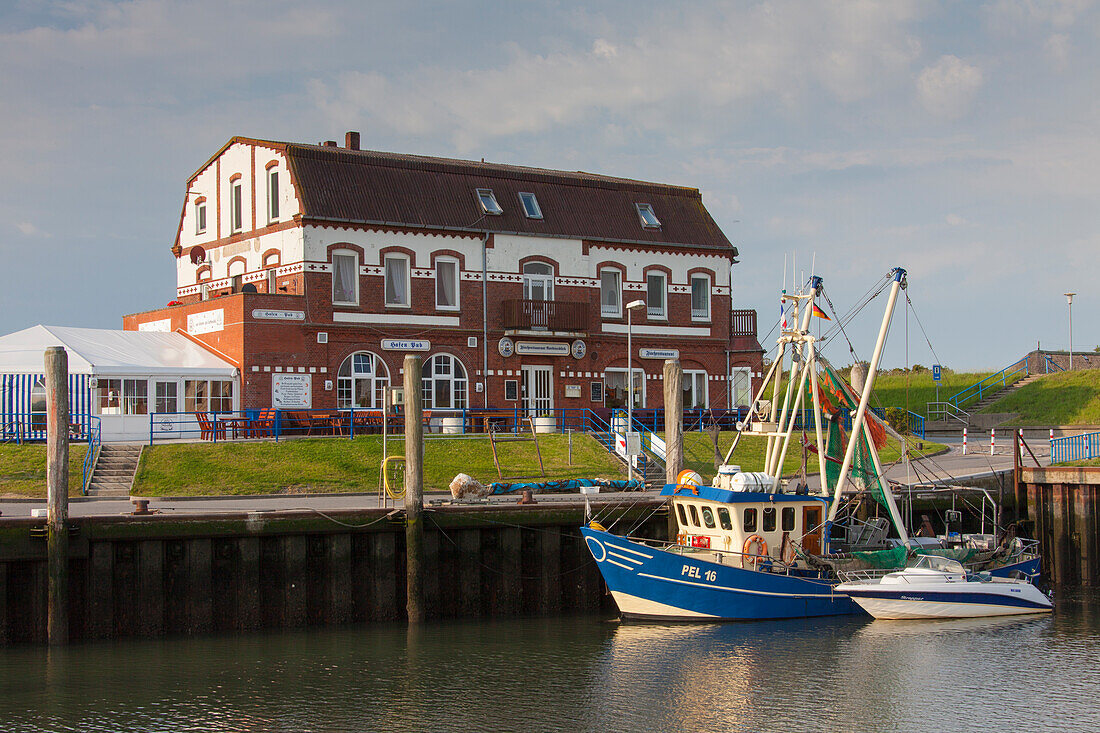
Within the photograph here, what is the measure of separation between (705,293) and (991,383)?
18.9 metres

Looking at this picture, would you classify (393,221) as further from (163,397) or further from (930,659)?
(930,659)

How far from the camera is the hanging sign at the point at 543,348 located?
1714 inches

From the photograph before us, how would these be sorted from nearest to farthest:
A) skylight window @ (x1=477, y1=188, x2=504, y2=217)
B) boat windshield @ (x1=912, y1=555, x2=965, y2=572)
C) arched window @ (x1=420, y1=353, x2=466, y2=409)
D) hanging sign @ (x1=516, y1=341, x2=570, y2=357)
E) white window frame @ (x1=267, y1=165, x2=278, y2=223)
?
boat windshield @ (x1=912, y1=555, x2=965, y2=572), arched window @ (x1=420, y1=353, x2=466, y2=409), white window frame @ (x1=267, y1=165, x2=278, y2=223), hanging sign @ (x1=516, y1=341, x2=570, y2=357), skylight window @ (x1=477, y1=188, x2=504, y2=217)

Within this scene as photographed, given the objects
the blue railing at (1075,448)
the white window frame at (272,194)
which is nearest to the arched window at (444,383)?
the white window frame at (272,194)

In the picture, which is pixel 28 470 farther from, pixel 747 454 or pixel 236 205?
pixel 747 454

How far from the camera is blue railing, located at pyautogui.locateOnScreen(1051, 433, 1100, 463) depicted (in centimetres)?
3231

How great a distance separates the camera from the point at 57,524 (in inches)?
838

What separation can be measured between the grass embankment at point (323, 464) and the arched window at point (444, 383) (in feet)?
22.8

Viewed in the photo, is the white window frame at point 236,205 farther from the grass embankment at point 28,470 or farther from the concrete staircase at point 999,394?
the concrete staircase at point 999,394

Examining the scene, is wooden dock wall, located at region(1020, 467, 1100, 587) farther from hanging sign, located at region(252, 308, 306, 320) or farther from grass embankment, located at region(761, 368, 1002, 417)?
grass embankment, located at region(761, 368, 1002, 417)

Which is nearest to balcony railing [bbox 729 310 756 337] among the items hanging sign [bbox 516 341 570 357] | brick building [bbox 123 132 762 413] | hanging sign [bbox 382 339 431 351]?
brick building [bbox 123 132 762 413]

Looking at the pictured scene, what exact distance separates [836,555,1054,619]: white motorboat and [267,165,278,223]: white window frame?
26334 mm

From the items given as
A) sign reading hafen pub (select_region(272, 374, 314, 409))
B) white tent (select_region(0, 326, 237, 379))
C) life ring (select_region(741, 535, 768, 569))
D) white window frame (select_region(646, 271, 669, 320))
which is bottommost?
life ring (select_region(741, 535, 768, 569))

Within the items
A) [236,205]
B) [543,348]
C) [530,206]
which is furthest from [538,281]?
[236,205]
